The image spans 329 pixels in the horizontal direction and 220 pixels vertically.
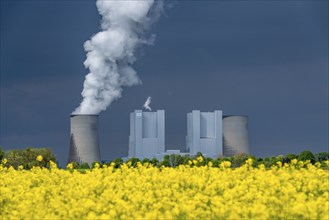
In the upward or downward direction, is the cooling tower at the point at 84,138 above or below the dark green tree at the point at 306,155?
above

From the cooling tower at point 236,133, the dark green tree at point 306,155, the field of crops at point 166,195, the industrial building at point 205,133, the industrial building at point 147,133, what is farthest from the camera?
the industrial building at point 205,133

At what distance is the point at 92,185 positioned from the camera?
43.7 ft

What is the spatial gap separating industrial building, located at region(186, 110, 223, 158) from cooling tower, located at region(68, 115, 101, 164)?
2030 cm

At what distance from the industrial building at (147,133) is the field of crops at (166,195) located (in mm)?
81974

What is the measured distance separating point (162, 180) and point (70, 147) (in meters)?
76.6

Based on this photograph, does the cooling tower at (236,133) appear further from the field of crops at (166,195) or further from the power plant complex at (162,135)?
the field of crops at (166,195)

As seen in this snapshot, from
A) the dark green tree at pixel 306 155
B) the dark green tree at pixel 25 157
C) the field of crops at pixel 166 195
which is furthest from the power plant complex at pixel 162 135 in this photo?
the field of crops at pixel 166 195

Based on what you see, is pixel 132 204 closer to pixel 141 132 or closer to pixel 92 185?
pixel 92 185

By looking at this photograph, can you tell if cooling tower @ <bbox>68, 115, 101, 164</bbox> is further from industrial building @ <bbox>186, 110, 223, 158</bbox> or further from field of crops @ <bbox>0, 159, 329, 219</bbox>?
field of crops @ <bbox>0, 159, 329, 219</bbox>

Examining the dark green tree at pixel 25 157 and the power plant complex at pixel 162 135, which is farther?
the power plant complex at pixel 162 135

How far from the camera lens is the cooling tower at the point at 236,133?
102 meters

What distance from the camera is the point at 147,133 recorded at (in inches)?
3937

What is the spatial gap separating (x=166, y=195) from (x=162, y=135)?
A: 284 feet

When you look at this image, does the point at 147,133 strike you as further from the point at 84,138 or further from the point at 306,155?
the point at 306,155
